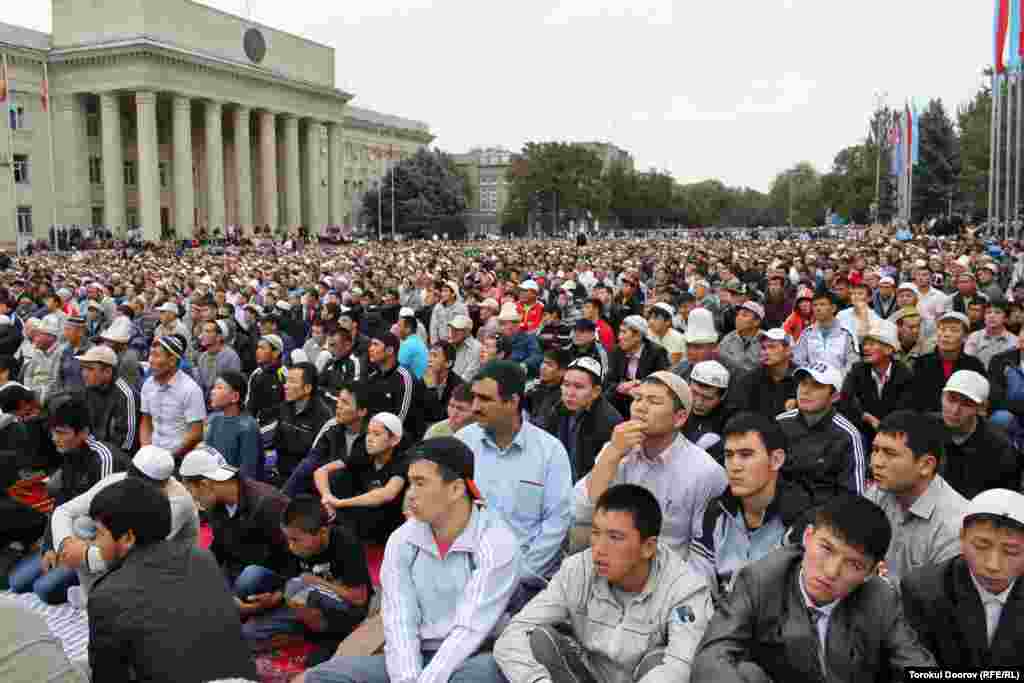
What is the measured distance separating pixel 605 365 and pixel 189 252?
1237 inches

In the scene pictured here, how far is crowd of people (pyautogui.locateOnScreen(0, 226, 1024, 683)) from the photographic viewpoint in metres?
3.58

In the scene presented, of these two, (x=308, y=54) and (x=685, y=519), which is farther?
(x=308, y=54)

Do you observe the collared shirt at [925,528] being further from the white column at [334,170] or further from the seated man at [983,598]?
the white column at [334,170]

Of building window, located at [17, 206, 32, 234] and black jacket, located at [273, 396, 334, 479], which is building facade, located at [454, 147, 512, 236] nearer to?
building window, located at [17, 206, 32, 234]

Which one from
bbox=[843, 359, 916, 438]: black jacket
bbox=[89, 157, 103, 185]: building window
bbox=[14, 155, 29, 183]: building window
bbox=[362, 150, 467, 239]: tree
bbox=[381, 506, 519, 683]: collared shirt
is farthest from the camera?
bbox=[362, 150, 467, 239]: tree

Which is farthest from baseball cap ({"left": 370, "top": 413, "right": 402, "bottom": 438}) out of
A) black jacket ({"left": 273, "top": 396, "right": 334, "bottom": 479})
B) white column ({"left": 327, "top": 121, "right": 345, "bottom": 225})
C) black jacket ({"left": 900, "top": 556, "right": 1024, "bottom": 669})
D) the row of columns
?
white column ({"left": 327, "top": 121, "right": 345, "bottom": 225})

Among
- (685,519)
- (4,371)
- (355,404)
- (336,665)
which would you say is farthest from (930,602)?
(4,371)

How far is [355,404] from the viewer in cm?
680

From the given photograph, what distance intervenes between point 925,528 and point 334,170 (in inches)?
2948

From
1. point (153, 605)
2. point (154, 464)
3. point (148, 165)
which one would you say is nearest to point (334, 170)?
point (148, 165)

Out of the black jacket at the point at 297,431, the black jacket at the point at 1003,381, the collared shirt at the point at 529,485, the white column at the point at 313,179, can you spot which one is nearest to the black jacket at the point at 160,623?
the collared shirt at the point at 529,485

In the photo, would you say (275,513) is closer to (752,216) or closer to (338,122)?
(338,122)

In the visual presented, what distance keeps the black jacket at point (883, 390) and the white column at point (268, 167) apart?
62.7 meters

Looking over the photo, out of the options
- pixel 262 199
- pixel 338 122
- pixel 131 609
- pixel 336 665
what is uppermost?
pixel 338 122
